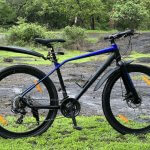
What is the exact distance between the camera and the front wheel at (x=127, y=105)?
5441mm

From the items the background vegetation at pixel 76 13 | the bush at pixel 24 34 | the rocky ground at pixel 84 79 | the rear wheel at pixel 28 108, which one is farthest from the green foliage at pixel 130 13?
the rear wheel at pixel 28 108

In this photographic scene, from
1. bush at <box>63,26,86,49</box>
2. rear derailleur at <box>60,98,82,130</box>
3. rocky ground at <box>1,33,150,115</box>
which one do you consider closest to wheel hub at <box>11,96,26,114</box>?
rear derailleur at <box>60,98,82,130</box>

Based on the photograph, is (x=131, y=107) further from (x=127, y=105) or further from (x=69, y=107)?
(x=69, y=107)

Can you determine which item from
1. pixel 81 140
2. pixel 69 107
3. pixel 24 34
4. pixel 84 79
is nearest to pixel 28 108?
pixel 69 107

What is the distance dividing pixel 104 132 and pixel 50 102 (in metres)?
0.84

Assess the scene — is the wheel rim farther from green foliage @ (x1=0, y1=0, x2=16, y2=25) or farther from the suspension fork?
green foliage @ (x1=0, y1=0, x2=16, y2=25)

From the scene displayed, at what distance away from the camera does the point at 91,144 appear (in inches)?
201

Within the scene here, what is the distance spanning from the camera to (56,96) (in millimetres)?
5414

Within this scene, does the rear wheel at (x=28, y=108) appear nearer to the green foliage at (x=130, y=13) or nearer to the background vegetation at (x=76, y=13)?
the green foliage at (x=130, y=13)

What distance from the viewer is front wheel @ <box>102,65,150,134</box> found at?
5.44 m

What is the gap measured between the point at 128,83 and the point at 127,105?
333mm

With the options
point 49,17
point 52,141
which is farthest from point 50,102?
point 49,17

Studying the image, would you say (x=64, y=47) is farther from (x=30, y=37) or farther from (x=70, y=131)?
(x=70, y=131)

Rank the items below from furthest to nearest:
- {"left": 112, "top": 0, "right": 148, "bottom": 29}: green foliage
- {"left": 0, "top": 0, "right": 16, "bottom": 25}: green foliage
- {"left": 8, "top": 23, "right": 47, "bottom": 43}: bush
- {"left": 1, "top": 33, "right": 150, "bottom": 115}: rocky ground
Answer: {"left": 0, "top": 0, "right": 16, "bottom": 25}: green foliage
{"left": 112, "top": 0, "right": 148, "bottom": 29}: green foliage
{"left": 8, "top": 23, "right": 47, "bottom": 43}: bush
{"left": 1, "top": 33, "right": 150, "bottom": 115}: rocky ground
